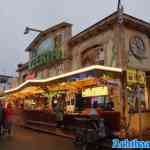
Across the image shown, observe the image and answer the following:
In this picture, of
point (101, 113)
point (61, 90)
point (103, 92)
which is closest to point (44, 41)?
point (61, 90)

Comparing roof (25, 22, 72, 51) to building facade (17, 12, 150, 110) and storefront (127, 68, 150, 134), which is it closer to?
building facade (17, 12, 150, 110)

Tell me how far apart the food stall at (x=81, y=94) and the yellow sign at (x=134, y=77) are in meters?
0.59

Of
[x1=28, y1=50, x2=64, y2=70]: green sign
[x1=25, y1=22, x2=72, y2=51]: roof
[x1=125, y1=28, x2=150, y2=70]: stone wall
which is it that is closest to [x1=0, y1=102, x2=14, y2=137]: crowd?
[x1=28, y1=50, x2=64, y2=70]: green sign

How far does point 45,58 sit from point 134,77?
12.7 meters

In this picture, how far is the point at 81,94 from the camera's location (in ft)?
66.5

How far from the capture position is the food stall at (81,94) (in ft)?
49.1

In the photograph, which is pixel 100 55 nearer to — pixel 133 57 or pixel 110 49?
pixel 110 49

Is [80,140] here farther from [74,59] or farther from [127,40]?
[74,59]

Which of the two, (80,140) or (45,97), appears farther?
(45,97)

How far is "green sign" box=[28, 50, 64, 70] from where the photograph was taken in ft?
82.5

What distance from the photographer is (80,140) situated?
13133 millimetres

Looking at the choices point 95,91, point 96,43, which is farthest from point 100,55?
point 95,91

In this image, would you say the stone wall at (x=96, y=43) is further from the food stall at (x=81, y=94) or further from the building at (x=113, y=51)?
the food stall at (x=81, y=94)

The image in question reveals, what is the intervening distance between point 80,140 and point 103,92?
526 centimetres
